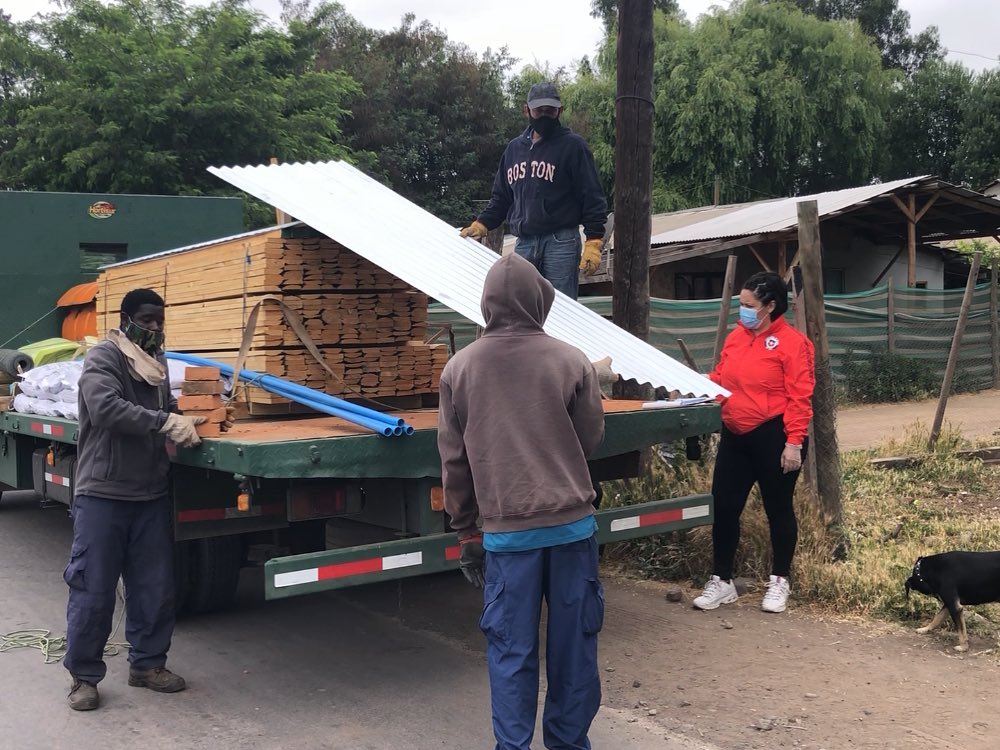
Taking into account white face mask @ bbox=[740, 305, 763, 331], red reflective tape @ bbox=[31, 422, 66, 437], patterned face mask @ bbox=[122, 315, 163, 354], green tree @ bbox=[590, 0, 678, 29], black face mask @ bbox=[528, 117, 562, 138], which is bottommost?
red reflective tape @ bbox=[31, 422, 66, 437]

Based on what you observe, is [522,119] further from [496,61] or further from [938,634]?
[938,634]

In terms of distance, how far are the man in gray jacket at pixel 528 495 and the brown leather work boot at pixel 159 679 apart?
6.52 ft

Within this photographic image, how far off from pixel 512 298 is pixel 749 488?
2.90m

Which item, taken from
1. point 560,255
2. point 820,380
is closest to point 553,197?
point 560,255

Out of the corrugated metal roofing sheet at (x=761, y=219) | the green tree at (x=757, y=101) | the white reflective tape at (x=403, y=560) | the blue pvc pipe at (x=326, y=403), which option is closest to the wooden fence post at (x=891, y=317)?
the corrugated metal roofing sheet at (x=761, y=219)

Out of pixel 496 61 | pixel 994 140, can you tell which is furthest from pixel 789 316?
pixel 994 140

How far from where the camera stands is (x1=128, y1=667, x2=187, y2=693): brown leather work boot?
4762mm

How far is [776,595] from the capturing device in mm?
5789

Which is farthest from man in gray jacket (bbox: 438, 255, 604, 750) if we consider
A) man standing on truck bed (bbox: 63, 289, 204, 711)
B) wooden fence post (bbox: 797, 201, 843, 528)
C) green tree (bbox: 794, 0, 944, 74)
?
green tree (bbox: 794, 0, 944, 74)

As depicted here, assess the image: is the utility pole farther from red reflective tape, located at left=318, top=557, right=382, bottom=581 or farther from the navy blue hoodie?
red reflective tape, located at left=318, top=557, right=382, bottom=581

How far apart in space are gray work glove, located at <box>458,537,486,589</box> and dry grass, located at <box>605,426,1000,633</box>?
2.72m

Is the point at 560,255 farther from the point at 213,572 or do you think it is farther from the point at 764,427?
the point at 213,572

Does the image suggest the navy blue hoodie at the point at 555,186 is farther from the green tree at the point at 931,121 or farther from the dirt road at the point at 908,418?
the green tree at the point at 931,121

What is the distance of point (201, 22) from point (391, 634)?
57.5 feet
